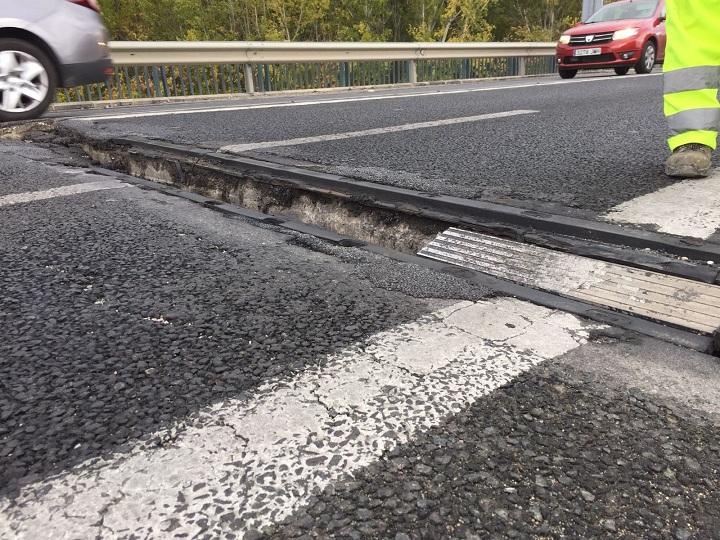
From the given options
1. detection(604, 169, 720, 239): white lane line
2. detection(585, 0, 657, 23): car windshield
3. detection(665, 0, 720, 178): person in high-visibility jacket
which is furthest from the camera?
detection(585, 0, 657, 23): car windshield

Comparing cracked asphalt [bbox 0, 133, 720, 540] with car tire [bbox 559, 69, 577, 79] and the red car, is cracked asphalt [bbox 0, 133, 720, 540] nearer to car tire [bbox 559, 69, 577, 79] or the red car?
the red car

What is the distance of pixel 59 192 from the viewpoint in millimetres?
3018

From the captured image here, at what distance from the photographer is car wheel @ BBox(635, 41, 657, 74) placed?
11.7 metres

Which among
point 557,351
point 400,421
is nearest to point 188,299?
point 400,421

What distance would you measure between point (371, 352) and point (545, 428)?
46 centimetres

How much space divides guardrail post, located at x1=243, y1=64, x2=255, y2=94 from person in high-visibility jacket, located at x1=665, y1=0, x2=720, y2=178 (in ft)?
29.4

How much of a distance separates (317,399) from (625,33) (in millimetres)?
12859

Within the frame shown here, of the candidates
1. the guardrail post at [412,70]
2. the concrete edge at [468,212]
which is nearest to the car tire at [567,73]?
the guardrail post at [412,70]

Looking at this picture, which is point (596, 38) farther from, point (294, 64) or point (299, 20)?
point (299, 20)

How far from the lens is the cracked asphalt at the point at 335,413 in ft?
2.96

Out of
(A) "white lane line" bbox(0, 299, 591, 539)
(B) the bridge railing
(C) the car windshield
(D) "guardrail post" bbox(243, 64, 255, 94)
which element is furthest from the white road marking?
(C) the car windshield

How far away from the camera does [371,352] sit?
54.9 inches

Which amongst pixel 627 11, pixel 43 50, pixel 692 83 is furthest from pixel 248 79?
pixel 692 83

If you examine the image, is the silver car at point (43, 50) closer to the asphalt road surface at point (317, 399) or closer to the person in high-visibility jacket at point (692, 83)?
the asphalt road surface at point (317, 399)
